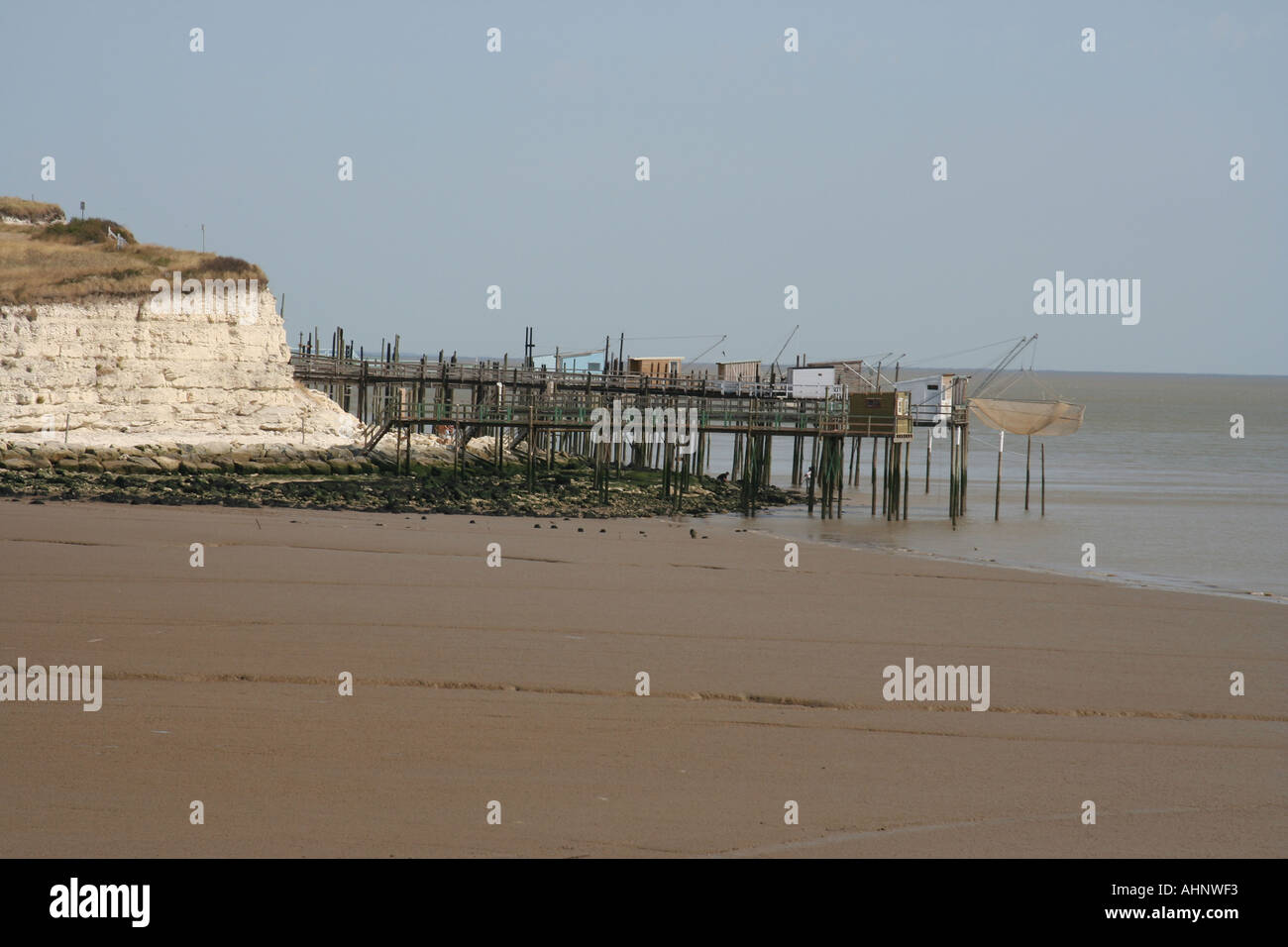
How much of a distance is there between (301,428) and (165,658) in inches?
1068

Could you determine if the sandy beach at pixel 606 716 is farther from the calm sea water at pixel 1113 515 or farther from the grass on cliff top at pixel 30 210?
the grass on cliff top at pixel 30 210

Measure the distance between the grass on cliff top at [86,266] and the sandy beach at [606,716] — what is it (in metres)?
19.4

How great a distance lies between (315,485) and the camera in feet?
102

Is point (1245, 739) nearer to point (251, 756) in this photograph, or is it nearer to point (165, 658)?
point (251, 756)

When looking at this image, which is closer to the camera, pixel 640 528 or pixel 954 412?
pixel 640 528

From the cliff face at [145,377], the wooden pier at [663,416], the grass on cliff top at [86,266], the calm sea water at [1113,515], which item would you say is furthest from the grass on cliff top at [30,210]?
the calm sea water at [1113,515]

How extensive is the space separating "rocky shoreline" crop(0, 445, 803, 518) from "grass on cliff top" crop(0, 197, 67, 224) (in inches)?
923

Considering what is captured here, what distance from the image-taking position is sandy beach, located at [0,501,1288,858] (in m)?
7.48

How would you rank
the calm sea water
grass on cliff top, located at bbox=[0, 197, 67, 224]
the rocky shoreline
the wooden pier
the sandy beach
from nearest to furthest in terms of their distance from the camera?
the sandy beach
the calm sea water
the rocky shoreline
the wooden pier
grass on cliff top, located at bbox=[0, 197, 67, 224]

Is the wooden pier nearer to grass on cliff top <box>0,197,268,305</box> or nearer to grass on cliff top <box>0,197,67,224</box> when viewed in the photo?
grass on cliff top <box>0,197,268,305</box>

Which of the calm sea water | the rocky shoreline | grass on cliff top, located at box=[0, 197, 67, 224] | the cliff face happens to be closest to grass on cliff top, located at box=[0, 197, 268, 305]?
the cliff face

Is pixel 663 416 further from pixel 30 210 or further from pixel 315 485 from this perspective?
pixel 30 210
